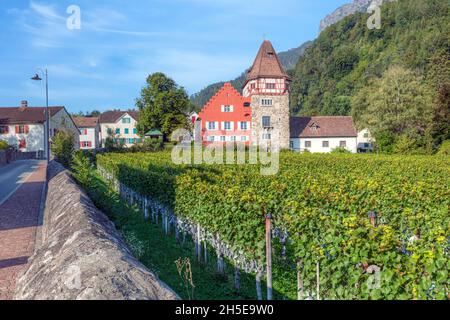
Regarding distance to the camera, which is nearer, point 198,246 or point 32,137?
point 198,246

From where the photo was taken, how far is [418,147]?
45.2m

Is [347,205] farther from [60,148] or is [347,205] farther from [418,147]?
[418,147]

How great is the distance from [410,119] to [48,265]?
172ft

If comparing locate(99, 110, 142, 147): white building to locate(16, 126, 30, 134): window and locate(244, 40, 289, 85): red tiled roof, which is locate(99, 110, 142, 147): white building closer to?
locate(16, 126, 30, 134): window

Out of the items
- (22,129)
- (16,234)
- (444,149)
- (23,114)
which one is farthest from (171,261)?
(23,114)

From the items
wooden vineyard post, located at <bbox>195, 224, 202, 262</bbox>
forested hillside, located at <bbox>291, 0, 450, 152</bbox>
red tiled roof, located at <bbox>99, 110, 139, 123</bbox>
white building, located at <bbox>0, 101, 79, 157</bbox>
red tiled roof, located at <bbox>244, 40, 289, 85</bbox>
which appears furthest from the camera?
red tiled roof, located at <bbox>99, 110, 139, 123</bbox>

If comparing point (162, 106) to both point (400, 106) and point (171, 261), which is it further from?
point (171, 261)

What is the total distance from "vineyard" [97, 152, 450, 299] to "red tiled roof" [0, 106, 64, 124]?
5176 cm

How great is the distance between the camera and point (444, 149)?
40.5m

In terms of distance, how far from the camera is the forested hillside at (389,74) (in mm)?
49000

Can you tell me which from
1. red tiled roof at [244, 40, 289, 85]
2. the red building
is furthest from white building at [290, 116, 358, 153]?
red tiled roof at [244, 40, 289, 85]

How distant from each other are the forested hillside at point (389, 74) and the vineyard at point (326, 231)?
38.3 metres

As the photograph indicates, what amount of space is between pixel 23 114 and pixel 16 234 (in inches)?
2228

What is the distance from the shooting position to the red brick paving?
288 inches
